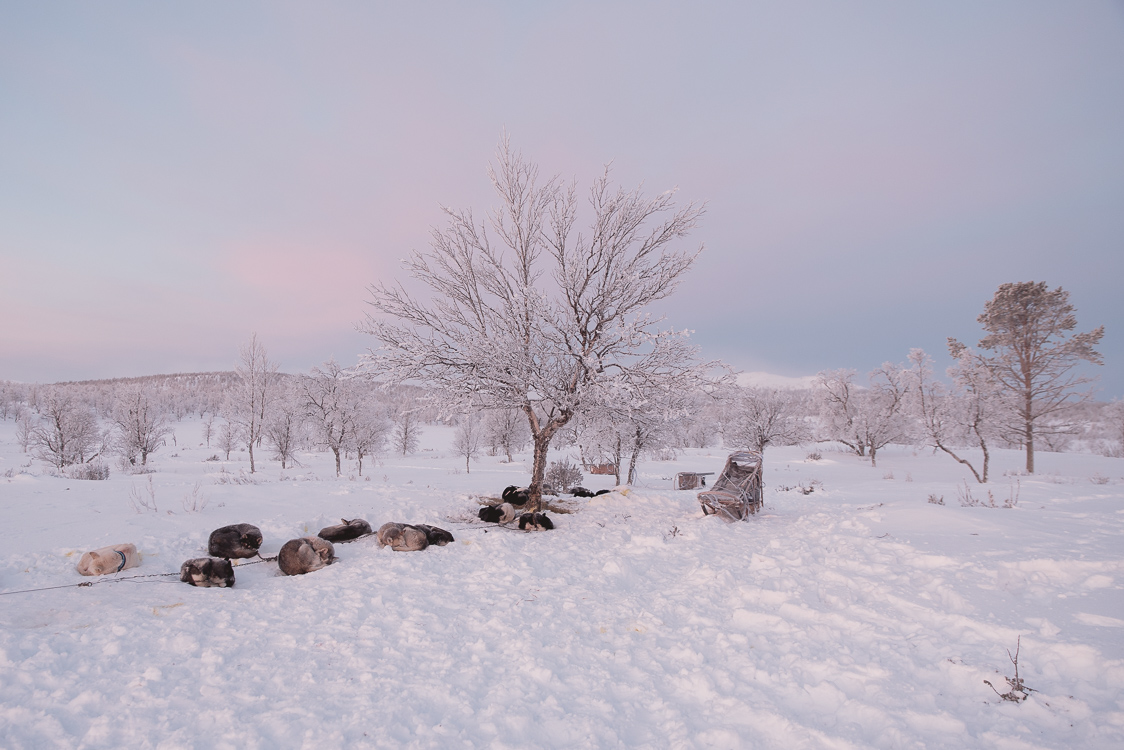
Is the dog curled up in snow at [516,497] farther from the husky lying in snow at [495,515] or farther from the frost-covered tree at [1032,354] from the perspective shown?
the frost-covered tree at [1032,354]

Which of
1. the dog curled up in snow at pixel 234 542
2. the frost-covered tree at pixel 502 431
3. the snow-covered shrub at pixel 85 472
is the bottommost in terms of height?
the frost-covered tree at pixel 502 431

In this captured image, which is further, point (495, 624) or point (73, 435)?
point (73, 435)

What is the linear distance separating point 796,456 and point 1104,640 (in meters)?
46.7

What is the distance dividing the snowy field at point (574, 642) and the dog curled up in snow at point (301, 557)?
26 cm

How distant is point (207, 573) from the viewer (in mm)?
5184

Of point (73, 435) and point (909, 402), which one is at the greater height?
point (909, 402)

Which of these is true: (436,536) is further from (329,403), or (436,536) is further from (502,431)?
(502,431)

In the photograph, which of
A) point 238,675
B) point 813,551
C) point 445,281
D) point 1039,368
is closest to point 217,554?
point 238,675

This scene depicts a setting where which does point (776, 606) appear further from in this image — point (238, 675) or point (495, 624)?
point (238, 675)

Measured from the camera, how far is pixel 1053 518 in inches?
305

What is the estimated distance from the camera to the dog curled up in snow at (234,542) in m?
6.26

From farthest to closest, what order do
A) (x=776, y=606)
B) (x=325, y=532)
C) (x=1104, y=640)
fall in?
(x=325, y=532)
(x=776, y=606)
(x=1104, y=640)

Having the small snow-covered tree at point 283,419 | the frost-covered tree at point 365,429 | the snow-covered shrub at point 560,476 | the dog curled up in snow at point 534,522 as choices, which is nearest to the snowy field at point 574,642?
the dog curled up in snow at point 534,522

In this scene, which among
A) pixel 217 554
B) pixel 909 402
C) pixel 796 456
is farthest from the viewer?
pixel 796 456
